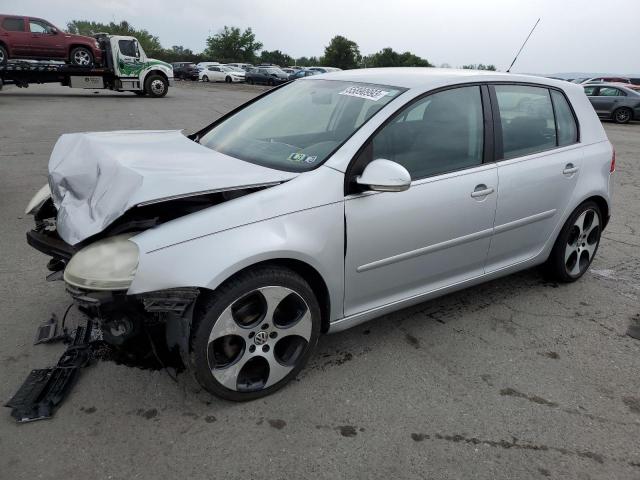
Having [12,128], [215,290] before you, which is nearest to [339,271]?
[215,290]

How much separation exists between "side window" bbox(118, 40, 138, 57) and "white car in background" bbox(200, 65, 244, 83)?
67.9 ft

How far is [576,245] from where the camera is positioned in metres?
4.02

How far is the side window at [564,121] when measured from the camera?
147 inches

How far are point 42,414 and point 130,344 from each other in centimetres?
52

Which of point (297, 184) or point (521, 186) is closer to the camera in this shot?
point (297, 184)

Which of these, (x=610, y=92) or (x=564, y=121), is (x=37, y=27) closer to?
(x=564, y=121)

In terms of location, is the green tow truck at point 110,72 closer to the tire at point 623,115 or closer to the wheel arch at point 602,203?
the tire at point 623,115

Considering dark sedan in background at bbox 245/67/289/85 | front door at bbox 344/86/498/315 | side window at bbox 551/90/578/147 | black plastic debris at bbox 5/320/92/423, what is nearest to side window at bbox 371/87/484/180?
front door at bbox 344/86/498/315

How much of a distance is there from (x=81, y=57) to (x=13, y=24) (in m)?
2.32

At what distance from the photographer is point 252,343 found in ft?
8.30

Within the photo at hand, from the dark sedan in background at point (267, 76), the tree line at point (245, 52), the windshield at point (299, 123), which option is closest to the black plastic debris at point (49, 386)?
the windshield at point (299, 123)

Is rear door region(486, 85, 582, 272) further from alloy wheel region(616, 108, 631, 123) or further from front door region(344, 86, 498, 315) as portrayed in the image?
alloy wheel region(616, 108, 631, 123)

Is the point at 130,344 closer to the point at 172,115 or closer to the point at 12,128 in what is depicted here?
the point at 12,128

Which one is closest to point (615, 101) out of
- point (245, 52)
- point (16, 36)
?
point (16, 36)
